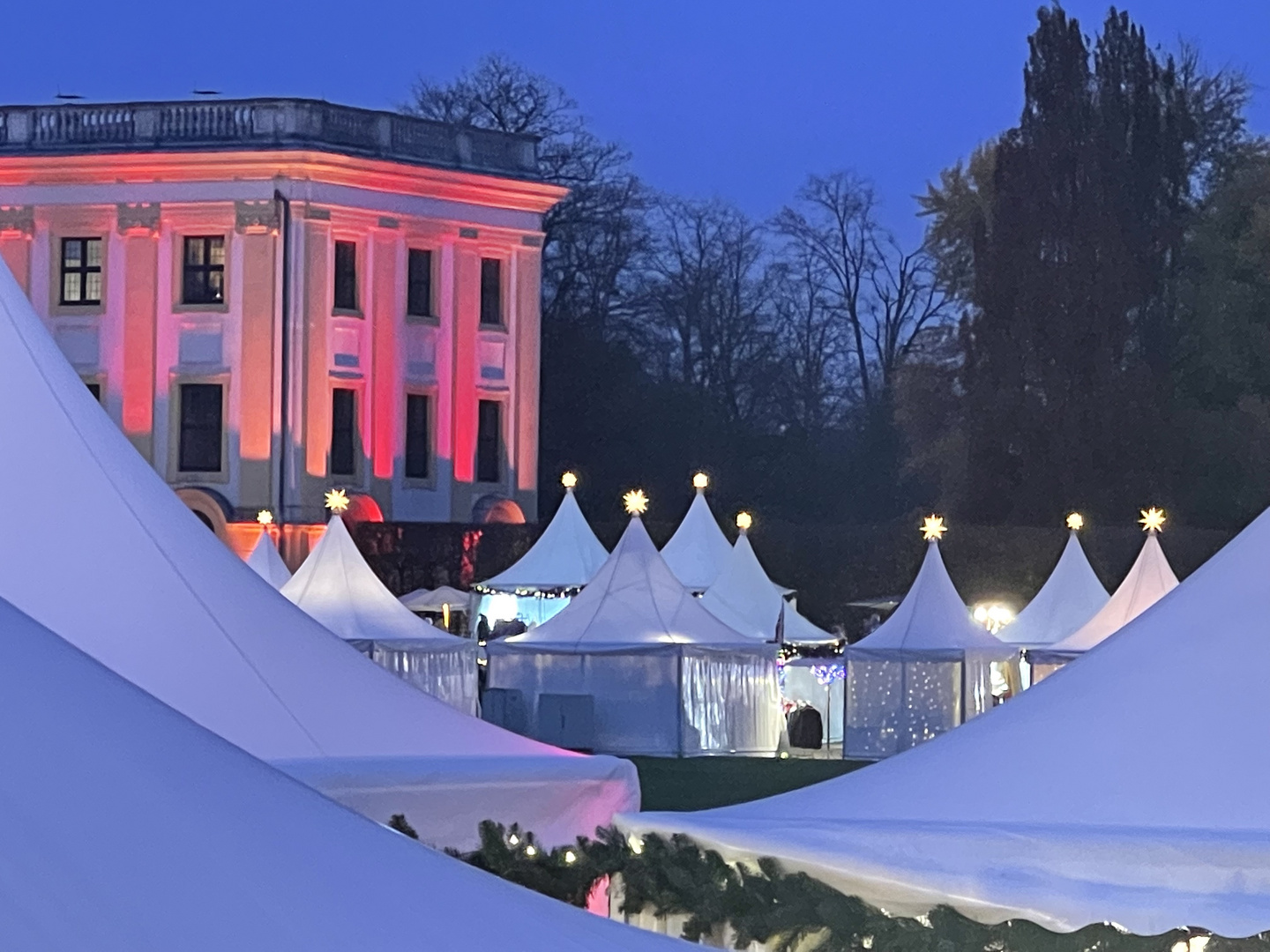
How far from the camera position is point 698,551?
1372 inches

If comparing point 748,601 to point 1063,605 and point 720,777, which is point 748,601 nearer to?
point 1063,605

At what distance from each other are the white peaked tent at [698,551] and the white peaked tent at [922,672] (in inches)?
296

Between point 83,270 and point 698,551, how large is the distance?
14075 millimetres

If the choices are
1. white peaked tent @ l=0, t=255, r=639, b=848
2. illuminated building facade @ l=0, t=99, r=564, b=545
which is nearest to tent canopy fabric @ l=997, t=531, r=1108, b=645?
illuminated building facade @ l=0, t=99, r=564, b=545

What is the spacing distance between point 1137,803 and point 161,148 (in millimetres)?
36731

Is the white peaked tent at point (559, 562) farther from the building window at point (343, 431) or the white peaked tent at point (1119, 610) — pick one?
the building window at point (343, 431)

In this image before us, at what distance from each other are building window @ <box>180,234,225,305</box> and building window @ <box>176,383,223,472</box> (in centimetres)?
150

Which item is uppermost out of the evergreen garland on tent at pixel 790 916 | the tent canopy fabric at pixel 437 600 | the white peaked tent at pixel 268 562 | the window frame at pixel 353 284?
the window frame at pixel 353 284

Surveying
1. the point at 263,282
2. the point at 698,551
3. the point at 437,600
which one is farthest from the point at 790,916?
the point at 263,282

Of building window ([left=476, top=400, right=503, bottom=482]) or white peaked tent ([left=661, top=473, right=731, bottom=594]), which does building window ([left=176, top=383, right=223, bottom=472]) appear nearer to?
building window ([left=476, top=400, right=503, bottom=482])

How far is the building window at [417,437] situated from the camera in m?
43.9

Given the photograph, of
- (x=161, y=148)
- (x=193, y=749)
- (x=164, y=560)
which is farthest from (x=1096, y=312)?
(x=193, y=749)

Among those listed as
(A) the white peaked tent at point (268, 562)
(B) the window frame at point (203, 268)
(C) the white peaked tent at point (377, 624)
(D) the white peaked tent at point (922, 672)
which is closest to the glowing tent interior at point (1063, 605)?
(D) the white peaked tent at point (922, 672)

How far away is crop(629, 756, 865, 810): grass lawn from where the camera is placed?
20297mm
